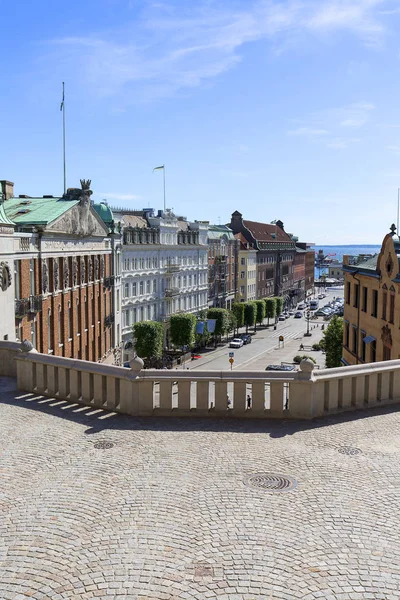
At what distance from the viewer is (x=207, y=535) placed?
34.2ft

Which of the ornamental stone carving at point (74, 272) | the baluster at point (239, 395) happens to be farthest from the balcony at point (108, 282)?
the baluster at point (239, 395)

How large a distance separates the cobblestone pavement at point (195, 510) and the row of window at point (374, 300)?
2591 cm

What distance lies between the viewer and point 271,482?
1264cm

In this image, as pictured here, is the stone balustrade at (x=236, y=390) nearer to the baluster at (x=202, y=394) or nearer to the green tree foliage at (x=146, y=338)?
the baluster at (x=202, y=394)

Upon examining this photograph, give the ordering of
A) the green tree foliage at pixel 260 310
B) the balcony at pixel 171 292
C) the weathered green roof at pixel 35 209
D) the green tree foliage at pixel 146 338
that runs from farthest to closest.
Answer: the green tree foliage at pixel 260 310, the balcony at pixel 171 292, the green tree foliage at pixel 146 338, the weathered green roof at pixel 35 209

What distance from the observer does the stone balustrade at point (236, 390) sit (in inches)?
652

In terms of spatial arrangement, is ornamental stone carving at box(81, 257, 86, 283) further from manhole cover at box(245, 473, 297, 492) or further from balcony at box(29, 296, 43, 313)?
manhole cover at box(245, 473, 297, 492)

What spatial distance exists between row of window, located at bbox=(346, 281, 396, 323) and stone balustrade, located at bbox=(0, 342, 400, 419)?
2410 cm

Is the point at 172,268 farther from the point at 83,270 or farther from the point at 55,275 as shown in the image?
the point at 55,275

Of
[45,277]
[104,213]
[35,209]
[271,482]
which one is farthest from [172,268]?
[271,482]

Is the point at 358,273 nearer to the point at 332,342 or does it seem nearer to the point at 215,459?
the point at 332,342

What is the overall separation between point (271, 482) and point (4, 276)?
24066 millimetres

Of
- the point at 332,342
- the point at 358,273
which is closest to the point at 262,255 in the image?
the point at 332,342

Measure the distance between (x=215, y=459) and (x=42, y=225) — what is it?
33872mm
